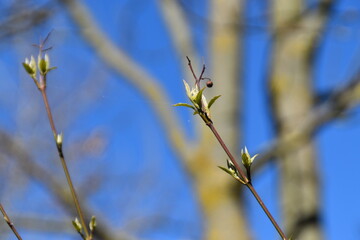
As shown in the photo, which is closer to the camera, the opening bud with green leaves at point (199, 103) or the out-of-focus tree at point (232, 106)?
the opening bud with green leaves at point (199, 103)

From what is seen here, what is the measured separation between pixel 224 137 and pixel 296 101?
448 millimetres

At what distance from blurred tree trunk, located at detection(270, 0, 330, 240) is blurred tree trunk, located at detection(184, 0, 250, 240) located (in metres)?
0.23

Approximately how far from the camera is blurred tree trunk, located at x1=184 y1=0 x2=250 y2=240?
2.69 m

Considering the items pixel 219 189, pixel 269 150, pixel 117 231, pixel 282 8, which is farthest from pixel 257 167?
pixel 282 8

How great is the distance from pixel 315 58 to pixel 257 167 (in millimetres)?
1003

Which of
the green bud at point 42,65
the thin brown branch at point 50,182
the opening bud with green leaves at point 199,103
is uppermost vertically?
the thin brown branch at point 50,182

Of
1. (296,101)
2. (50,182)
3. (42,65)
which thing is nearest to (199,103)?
(42,65)

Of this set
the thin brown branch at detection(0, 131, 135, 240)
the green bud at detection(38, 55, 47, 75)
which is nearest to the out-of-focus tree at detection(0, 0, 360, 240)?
the thin brown branch at detection(0, 131, 135, 240)

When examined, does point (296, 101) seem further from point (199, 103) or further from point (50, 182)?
point (199, 103)

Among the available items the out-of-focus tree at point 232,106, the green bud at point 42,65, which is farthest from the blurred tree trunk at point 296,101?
the green bud at point 42,65

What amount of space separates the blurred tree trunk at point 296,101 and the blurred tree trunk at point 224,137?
8.9 inches

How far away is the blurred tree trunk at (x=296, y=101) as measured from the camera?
106 inches

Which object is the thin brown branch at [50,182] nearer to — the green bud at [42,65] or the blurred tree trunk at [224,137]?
the blurred tree trunk at [224,137]

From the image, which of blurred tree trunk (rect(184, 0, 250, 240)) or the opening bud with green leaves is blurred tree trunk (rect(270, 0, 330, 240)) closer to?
blurred tree trunk (rect(184, 0, 250, 240))
